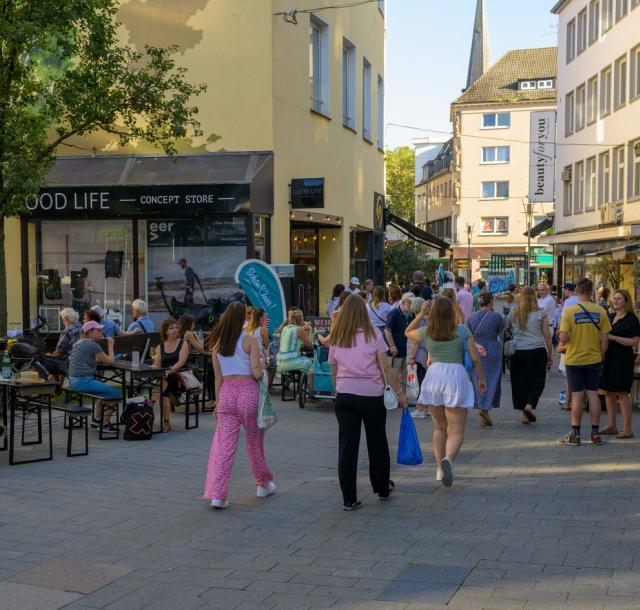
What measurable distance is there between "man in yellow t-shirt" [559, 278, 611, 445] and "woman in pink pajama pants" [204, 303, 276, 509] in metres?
4.10

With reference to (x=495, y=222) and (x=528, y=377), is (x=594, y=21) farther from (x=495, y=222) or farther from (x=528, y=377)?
(x=495, y=222)

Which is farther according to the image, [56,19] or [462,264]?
[462,264]

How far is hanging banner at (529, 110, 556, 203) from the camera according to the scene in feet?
129

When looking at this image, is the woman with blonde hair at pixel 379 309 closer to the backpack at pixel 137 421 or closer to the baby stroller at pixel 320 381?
the baby stroller at pixel 320 381

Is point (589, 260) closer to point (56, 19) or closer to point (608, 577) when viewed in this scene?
point (56, 19)

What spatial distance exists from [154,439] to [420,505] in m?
4.24

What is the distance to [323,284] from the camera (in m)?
25.2

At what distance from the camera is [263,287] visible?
14781 mm

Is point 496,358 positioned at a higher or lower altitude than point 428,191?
lower

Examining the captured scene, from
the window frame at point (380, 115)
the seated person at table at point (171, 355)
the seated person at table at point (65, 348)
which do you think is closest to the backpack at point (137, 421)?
the seated person at table at point (171, 355)

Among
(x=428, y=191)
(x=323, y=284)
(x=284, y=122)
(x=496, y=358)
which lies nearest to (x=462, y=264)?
(x=428, y=191)

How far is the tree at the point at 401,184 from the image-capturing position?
314 feet

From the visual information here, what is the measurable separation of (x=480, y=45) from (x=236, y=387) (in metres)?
84.1

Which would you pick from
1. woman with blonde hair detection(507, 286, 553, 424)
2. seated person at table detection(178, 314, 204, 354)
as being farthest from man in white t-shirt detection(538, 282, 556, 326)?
seated person at table detection(178, 314, 204, 354)
